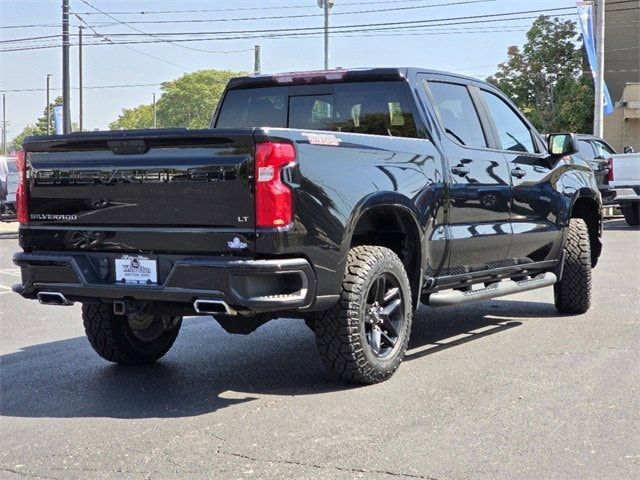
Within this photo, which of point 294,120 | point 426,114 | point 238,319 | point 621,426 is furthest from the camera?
point 294,120

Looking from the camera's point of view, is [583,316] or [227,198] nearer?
[227,198]

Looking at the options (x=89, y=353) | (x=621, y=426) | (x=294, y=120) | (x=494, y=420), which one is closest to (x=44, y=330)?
(x=89, y=353)

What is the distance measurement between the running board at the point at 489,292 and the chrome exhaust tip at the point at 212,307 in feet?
6.26

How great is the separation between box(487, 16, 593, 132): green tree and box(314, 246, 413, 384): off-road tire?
1496 inches

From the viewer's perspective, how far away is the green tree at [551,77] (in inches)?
1646

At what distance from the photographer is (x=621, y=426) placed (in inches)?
189

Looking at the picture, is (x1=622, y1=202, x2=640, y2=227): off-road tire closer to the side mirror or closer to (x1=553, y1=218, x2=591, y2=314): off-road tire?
(x1=553, y1=218, x2=591, y2=314): off-road tire

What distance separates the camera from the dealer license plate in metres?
5.24

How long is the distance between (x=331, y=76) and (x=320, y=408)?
2.78 metres

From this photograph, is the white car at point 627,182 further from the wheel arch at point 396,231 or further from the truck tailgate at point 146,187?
the truck tailgate at point 146,187

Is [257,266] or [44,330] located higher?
[257,266]

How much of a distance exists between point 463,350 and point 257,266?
254 centimetres

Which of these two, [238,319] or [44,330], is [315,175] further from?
[44,330]

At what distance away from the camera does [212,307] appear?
5035 millimetres
